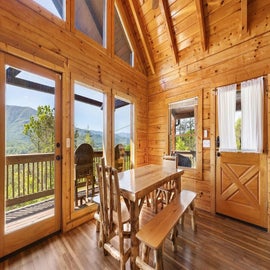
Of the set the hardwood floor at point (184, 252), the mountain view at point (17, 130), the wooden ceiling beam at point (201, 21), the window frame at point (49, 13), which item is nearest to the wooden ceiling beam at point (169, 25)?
the wooden ceiling beam at point (201, 21)

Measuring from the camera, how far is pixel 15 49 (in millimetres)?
1810

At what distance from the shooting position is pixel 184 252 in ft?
5.85

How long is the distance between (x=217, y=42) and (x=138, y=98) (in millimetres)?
1939

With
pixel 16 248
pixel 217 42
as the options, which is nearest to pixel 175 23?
pixel 217 42

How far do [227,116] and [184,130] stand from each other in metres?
0.92

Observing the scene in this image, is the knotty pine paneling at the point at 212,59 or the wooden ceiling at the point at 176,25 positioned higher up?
the wooden ceiling at the point at 176,25

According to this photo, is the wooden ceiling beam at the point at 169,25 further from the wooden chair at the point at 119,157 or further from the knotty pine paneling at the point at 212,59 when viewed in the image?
the wooden chair at the point at 119,157

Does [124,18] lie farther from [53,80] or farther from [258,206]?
[258,206]

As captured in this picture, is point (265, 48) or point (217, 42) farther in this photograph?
point (217, 42)

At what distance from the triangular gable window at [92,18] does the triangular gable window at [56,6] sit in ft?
0.71

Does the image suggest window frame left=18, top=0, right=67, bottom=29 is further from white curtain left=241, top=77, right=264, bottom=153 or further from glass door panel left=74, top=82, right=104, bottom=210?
white curtain left=241, top=77, right=264, bottom=153

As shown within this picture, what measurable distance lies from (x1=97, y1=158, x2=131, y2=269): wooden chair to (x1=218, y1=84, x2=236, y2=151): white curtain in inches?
81.2

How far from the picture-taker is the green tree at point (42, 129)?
203cm

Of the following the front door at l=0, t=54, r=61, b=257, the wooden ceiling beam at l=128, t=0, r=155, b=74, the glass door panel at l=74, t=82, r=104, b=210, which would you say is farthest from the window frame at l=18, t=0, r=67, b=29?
the wooden ceiling beam at l=128, t=0, r=155, b=74
